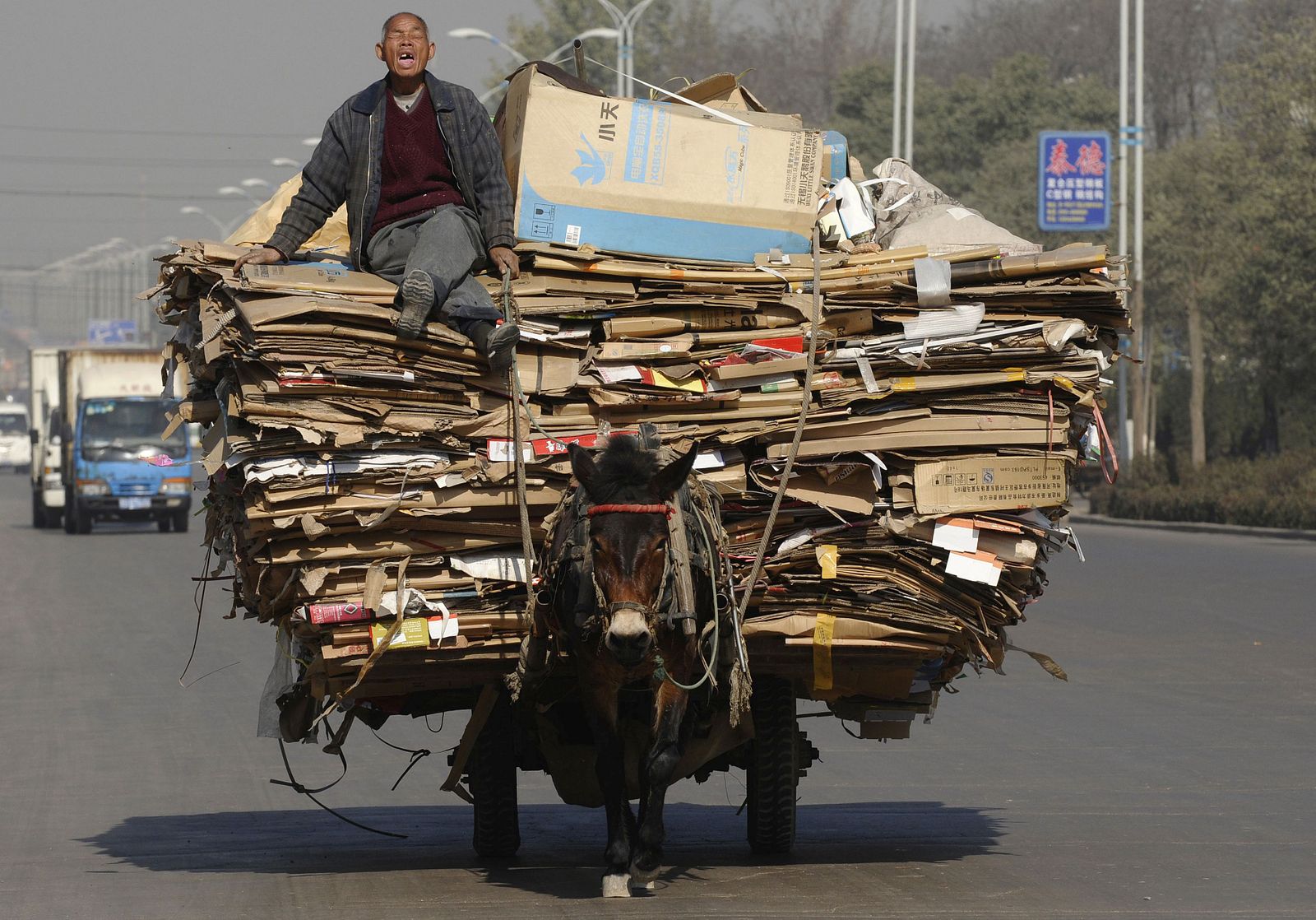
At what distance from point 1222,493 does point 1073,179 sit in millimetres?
8739

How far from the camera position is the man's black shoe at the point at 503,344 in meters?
6.59

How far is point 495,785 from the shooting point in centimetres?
766

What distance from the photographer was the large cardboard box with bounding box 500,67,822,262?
7246 mm

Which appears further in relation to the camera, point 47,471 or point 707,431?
point 47,471

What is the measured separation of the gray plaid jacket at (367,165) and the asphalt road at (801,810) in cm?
240

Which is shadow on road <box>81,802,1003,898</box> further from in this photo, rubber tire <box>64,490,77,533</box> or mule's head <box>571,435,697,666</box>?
rubber tire <box>64,490,77,533</box>

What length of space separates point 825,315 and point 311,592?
202 centimetres

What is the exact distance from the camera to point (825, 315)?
6.95 m

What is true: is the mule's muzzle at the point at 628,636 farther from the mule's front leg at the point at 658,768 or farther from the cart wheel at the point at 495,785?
the cart wheel at the point at 495,785

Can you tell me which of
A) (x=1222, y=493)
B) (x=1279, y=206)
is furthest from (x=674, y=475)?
(x=1279, y=206)

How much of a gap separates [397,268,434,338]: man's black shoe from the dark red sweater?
0.70 meters

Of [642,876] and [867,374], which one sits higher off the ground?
[867,374]

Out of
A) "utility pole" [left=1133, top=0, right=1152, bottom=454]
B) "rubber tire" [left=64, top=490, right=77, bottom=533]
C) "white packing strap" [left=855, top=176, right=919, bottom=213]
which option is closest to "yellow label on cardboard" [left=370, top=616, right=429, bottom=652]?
"white packing strap" [left=855, top=176, right=919, bottom=213]

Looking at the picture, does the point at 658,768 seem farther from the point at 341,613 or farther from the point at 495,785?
the point at 341,613
